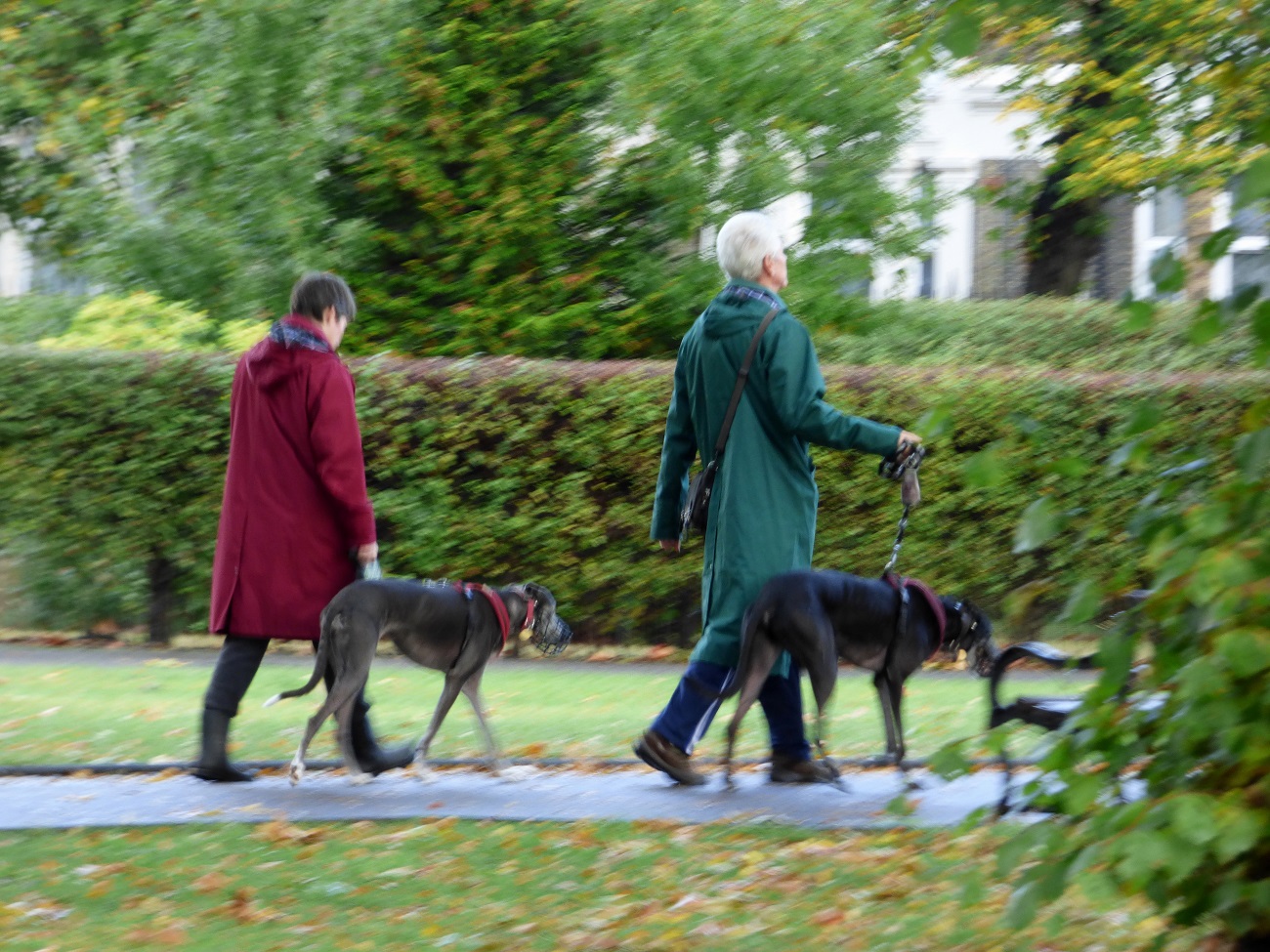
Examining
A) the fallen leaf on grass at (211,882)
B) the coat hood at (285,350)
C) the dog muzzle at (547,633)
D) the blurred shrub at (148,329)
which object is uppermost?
the blurred shrub at (148,329)

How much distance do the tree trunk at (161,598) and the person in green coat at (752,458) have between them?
618cm

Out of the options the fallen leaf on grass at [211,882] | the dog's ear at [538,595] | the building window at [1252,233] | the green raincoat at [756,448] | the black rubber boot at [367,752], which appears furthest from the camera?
the dog's ear at [538,595]

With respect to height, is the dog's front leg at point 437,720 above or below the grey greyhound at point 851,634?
below

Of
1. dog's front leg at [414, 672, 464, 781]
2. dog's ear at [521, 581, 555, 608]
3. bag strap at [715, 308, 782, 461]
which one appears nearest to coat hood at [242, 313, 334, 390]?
dog's ear at [521, 581, 555, 608]

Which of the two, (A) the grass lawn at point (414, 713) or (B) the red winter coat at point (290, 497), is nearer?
(B) the red winter coat at point (290, 497)

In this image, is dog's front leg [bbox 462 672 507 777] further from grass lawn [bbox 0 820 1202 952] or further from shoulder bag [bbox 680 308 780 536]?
shoulder bag [bbox 680 308 780 536]

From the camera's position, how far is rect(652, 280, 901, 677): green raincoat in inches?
263

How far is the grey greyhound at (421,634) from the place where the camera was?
22.2ft

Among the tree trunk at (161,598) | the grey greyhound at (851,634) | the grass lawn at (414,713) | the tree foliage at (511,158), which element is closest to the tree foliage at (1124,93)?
the tree foliage at (511,158)

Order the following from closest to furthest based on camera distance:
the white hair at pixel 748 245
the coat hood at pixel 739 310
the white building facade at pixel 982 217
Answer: the coat hood at pixel 739 310 < the white hair at pixel 748 245 < the white building facade at pixel 982 217

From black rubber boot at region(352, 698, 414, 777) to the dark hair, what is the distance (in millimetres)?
1649

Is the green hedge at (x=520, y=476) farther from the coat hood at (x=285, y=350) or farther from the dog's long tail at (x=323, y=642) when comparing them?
the dog's long tail at (x=323, y=642)

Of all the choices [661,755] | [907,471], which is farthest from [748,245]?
[661,755]

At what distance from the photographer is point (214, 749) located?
279 inches
